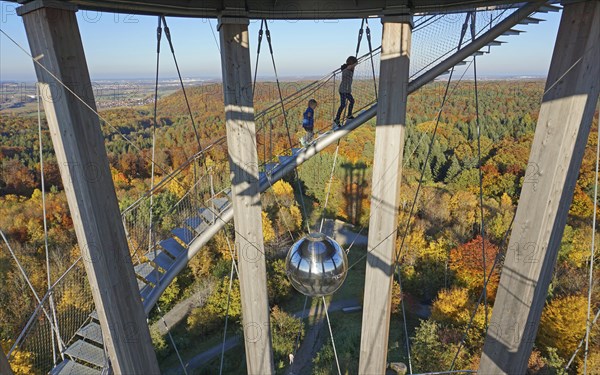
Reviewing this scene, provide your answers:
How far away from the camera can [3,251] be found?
701 inches

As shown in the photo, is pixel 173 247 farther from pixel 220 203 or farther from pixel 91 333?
pixel 91 333

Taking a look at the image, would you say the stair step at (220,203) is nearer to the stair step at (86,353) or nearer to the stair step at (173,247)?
the stair step at (173,247)

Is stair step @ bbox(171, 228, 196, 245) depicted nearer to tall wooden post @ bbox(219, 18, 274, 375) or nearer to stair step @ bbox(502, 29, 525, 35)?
tall wooden post @ bbox(219, 18, 274, 375)

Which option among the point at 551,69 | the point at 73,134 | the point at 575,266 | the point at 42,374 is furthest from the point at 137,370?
the point at 575,266

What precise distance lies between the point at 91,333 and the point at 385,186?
10.8 feet

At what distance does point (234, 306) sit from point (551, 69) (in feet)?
44.3

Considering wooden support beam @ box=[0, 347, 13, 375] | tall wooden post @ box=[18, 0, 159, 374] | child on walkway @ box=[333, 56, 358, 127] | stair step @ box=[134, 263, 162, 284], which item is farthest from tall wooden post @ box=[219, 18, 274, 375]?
wooden support beam @ box=[0, 347, 13, 375]

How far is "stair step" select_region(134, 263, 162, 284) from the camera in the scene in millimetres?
3898

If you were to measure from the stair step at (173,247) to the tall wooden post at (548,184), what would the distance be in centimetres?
308

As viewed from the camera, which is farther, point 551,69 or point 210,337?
point 210,337

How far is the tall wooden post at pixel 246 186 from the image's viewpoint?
3094 mm

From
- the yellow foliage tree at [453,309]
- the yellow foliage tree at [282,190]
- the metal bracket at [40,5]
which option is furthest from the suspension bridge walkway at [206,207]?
the yellow foliage tree at [282,190]

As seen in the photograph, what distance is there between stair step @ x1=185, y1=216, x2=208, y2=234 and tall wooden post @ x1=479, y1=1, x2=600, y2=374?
3.14 m

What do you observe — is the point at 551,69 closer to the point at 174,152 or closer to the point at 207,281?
the point at 207,281
